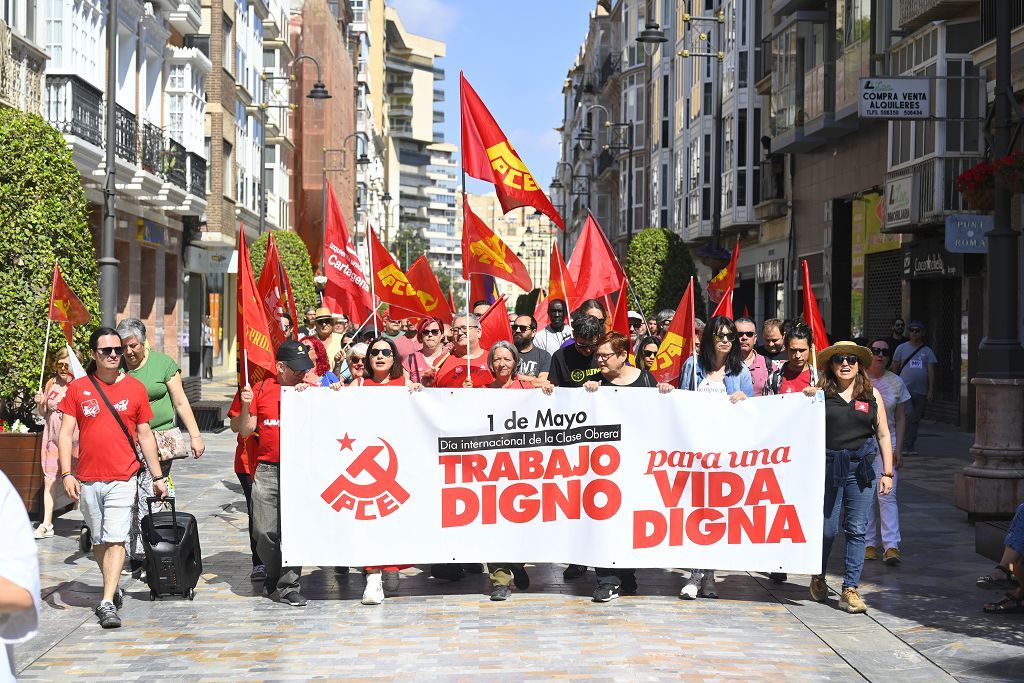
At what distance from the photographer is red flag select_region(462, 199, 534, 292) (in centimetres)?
1100

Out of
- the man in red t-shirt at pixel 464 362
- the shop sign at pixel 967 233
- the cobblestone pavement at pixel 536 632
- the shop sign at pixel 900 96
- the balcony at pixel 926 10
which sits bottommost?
the cobblestone pavement at pixel 536 632

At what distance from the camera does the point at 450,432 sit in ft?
30.1

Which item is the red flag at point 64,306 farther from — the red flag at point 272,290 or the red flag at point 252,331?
the red flag at point 252,331

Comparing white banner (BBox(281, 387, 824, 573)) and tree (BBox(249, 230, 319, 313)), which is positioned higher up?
tree (BBox(249, 230, 319, 313))

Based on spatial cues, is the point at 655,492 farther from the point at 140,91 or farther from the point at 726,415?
the point at 140,91

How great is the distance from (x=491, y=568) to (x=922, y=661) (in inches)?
111

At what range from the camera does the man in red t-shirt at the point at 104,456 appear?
8398mm

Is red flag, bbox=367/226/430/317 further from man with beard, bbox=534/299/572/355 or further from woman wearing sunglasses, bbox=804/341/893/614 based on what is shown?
woman wearing sunglasses, bbox=804/341/893/614

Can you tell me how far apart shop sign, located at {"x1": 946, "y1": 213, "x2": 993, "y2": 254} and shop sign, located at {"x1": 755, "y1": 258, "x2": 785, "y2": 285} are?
2001cm

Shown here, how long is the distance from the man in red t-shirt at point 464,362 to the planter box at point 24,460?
3370 mm

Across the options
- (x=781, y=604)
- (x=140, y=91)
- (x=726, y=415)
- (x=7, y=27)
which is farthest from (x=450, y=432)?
(x=140, y=91)

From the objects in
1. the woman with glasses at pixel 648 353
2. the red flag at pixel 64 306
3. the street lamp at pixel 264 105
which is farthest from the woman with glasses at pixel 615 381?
the street lamp at pixel 264 105

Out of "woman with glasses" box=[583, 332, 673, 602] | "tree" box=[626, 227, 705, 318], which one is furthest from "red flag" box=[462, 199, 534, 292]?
"tree" box=[626, 227, 705, 318]

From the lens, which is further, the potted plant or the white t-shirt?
the potted plant
